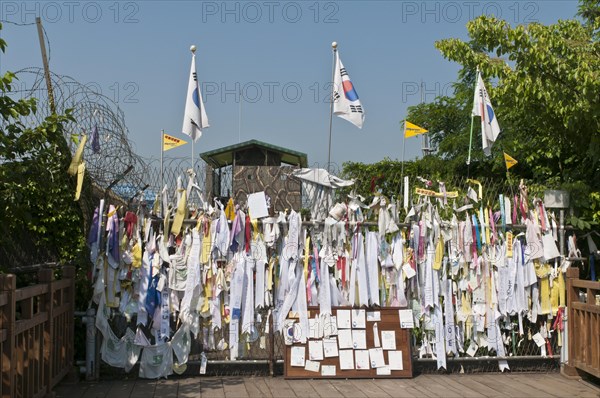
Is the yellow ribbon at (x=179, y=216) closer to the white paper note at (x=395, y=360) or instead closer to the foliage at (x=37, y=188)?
the foliage at (x=37, y=188)

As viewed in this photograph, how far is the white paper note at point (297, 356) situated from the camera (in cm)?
770

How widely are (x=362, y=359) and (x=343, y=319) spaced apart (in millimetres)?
477

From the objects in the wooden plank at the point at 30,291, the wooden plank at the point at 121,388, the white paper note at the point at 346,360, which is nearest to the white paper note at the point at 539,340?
the white paper note at the point at 346,360

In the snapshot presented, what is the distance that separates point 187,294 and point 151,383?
3.26 feet

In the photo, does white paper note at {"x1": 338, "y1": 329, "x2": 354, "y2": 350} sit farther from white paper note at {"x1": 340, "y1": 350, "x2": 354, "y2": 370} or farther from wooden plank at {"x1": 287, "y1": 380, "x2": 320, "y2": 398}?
wooden plank at {"x1": 287, "y1": 380, "x2": 320, "y2": 398}

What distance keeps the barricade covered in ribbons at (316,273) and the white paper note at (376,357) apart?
0.51 meters

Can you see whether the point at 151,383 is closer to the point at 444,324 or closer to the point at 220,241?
the point at 220,241

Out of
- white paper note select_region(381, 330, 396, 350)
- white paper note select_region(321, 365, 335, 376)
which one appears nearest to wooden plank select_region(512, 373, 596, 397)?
white paper note select_region(381, 330, 396, 350)

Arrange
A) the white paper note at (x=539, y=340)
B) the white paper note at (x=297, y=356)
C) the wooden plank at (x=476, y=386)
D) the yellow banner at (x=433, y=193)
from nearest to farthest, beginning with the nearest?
the wooden plank at (x=476, y=386), the white paper note at (x=297, y=356), the yellow banner at (x=433, y=193), the white paper note at (x=539, y=340)

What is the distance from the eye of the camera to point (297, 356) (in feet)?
25.3

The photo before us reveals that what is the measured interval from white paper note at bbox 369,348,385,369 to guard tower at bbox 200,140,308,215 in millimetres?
1930

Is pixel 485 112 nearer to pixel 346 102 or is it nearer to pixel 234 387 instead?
pixel 346 102

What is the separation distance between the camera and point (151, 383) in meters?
7.49

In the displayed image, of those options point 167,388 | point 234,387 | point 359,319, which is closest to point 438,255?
point 359,319
